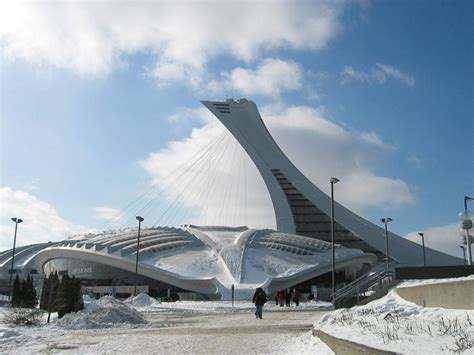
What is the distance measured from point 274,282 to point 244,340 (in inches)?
1267

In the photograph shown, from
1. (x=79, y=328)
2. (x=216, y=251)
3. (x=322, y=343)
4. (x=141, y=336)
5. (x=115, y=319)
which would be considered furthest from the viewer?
(x=216, y=251)

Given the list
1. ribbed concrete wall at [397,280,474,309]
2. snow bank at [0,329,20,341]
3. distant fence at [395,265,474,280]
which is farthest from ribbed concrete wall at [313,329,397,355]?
distant fence at [395,265,474,280]

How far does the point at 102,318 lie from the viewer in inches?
640

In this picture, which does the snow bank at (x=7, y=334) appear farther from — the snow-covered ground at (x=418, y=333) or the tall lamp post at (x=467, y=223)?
the tall lamp post at (x=467, y=223)

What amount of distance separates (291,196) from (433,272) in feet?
198

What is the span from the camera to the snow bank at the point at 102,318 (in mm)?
15202

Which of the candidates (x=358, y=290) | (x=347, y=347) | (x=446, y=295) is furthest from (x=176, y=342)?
(x=358, y=290)

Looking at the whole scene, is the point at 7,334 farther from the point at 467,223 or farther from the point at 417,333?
the point at 467,223

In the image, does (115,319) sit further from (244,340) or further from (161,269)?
(161,269)

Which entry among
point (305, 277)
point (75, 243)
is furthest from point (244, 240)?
point (75, 243)

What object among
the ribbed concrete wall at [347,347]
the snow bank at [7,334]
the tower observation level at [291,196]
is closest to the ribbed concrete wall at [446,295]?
the ribbed concrete wall at [347,347]

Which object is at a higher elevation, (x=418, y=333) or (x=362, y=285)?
(x=362, y=285)

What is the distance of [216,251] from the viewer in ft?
157

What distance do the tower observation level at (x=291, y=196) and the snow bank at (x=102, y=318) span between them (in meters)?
57.2
